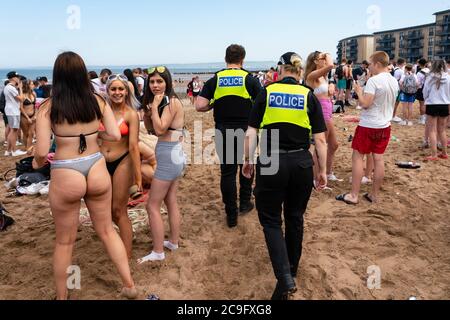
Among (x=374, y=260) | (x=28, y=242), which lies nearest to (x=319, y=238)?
→ (x=374, y=260)

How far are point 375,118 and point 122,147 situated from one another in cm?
343

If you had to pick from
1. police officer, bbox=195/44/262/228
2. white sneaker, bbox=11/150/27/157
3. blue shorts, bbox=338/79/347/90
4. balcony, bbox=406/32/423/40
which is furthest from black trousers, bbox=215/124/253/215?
balcony, bbox=406/32/423/40

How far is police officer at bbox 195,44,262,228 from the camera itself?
415 centimetres

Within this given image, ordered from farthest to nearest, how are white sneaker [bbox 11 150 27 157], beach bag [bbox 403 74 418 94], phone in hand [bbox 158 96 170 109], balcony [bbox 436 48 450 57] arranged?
balcony [bbox 436 48 450 57] < beach bag [bbox 403 74 418 94] < white sneaker [bbox 11 150 27 157] < phone in hand [bbox 158 96 170 109]

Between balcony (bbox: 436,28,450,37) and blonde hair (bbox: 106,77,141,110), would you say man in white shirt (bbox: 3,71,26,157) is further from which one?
balcony (bbox: 436,28,450,37)

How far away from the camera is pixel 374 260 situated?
3625 mm

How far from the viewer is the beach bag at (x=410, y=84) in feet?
33.3

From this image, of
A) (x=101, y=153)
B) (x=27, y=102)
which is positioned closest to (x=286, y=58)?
(x=101, y=153)

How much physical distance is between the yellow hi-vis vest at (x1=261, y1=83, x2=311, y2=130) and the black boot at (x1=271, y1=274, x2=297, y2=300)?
1.28 meters

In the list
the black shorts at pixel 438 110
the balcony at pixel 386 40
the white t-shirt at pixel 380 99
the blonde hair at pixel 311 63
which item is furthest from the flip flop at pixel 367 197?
the balcony at pixel 386 40

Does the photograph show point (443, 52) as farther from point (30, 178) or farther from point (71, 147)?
point (71, 147)

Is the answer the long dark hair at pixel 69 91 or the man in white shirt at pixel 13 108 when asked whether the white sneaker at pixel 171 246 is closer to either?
the long dark hair at pixel 69 91

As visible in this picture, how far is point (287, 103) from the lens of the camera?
2889 mm

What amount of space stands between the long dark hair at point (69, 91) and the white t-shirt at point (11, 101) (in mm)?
7411
